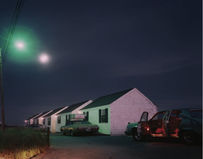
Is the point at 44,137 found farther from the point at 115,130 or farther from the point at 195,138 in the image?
the point at 115,130

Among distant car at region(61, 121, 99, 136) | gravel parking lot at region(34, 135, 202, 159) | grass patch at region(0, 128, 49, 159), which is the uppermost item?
grass patch at region(0, 128, 49, 159)

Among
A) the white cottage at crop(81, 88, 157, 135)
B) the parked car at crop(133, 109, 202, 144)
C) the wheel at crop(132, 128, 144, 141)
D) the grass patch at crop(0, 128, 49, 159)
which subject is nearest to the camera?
the grass patch at crop(0, 128, 49, 159)

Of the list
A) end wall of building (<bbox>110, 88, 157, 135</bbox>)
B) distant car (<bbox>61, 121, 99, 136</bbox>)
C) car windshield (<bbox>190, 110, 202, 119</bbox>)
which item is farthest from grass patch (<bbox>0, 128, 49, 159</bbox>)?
end wall of building (<bbox>110, 88, 157, 135</bbox>)

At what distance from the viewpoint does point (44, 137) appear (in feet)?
40.1

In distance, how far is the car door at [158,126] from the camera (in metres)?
12.7

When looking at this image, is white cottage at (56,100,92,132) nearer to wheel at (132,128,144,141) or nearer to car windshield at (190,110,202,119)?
wheel at (132,128,144,141)

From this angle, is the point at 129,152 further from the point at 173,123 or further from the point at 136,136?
the point at 136,136

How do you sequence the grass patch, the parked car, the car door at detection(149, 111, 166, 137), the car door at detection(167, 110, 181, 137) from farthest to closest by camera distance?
the car door at detection(149, 111, 166, 137), the car door at detection(167, 110, 181, 137), the parked car, the grass patch

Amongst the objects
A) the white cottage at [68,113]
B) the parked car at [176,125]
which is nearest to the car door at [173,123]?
the parked car at [176,125]

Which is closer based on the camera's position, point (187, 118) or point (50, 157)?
point (50, 157)

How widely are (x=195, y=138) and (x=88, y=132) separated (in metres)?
13.9

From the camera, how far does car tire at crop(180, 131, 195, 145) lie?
11.0 m

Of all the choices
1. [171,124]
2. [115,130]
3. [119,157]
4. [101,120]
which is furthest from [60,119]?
[119,157]

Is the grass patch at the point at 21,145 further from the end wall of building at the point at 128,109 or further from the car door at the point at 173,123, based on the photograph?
the end wall of building at the point at 128,109
